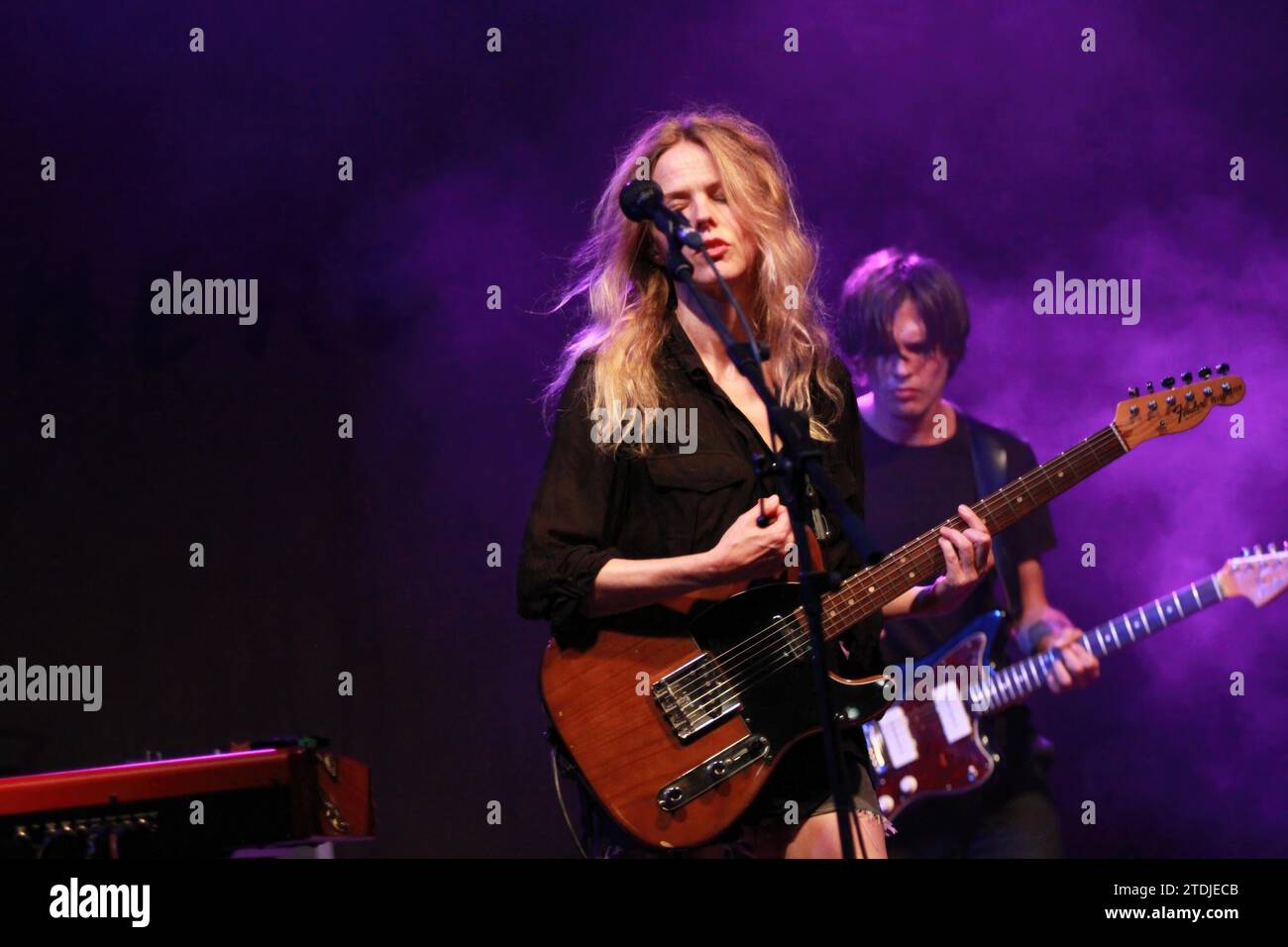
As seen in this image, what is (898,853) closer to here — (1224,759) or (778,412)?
(1224,759)

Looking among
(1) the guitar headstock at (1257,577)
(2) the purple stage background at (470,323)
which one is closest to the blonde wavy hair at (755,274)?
(2) the purple stage background at (470,323)

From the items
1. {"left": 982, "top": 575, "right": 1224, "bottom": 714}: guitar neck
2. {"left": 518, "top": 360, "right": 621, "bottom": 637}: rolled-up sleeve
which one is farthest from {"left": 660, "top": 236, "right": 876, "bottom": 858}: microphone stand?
{"left": 982, "top": 575, "right": 1224, "bottom": 714}: guitar neck

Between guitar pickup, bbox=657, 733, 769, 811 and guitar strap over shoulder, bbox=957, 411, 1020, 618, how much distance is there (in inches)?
78.1

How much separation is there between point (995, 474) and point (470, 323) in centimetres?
175

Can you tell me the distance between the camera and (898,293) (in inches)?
→ 191

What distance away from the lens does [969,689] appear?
4.64m

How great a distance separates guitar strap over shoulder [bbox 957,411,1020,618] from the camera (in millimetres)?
4805

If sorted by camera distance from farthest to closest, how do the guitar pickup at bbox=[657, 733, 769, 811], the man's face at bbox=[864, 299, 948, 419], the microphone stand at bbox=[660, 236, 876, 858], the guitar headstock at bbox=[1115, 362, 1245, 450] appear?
the man's face at bbox=[864, 299, 948, 419] → the guitar headstock at bbox=[1115, 362, 1245, 450] → the guitar pickup at bbox=[657, 733, 769, 811] → the microphone stand at bbox=[660, 236, 876, 858]

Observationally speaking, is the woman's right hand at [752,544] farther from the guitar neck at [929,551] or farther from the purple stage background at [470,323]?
the purple stage background at [470,323]

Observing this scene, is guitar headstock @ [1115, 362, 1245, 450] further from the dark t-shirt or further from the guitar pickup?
the guitar pickup

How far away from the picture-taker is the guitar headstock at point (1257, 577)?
4.52m

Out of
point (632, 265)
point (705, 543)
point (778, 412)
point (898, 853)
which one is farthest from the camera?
point (898, 853)

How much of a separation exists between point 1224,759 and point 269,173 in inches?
140

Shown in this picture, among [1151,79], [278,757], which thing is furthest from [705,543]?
[1151,79]
